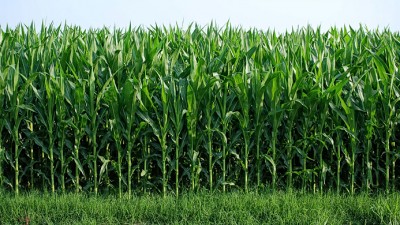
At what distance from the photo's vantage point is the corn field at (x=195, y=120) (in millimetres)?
5805

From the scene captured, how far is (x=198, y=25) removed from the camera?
26.5 ft

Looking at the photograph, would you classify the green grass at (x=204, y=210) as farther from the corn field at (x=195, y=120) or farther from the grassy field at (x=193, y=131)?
the corn field at (x=195, y=120)

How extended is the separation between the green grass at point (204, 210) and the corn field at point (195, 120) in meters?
0.36

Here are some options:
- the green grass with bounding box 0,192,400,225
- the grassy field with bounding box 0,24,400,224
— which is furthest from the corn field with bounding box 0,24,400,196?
the green grass with bounding box 0,192,400,225

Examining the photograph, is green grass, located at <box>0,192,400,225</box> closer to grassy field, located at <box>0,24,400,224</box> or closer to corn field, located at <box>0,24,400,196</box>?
grassy field, located at <box>0,24,400,224</box>

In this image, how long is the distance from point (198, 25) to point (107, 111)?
8.33 ft

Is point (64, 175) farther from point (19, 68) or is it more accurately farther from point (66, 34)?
point (66, 34)

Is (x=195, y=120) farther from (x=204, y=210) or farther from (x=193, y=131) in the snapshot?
(x=204, y=210)

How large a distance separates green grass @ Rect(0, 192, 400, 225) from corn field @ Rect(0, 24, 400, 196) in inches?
14.3

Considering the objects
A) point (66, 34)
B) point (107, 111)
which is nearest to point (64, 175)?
point (107, 111)

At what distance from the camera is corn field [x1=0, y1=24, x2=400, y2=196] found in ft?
19.0

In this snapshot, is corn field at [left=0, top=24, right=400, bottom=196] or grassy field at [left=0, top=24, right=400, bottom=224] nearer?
grassy field at [left=0, top=24, right=400, bottom=224]

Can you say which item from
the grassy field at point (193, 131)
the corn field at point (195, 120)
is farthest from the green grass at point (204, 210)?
the corn field at point (195, 120)

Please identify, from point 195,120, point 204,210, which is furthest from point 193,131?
point 204,210
